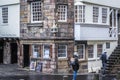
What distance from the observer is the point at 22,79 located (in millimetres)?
24422

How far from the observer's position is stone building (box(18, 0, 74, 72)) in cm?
3025

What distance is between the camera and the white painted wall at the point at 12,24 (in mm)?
34812

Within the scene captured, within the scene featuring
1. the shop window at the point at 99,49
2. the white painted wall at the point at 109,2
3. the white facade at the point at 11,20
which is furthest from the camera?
the white facade at the point at 11,20

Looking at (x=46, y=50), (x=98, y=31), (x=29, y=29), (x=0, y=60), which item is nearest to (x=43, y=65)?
(x=46, y=50)

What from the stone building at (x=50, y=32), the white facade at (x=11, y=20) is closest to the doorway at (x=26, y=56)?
the stone building at (x=50, y=32)

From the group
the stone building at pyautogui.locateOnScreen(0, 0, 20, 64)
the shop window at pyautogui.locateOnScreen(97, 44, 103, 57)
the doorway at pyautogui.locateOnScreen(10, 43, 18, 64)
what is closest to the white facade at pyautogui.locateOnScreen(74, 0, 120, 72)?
the shop window at pyautogui.locateOnScreen(97, 44, 103, 57)

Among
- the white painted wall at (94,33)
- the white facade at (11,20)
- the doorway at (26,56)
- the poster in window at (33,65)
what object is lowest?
the poster in window at (33,65)

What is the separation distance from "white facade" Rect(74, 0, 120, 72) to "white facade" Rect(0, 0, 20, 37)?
21.9 ft

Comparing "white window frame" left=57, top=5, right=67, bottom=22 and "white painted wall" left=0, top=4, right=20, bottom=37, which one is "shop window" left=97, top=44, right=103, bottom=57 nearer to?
"white window frame" left=57, top=5, right=67, bottom=22

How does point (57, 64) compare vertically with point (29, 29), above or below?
below

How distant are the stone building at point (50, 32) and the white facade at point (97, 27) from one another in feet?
2.78

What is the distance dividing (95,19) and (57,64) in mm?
5845

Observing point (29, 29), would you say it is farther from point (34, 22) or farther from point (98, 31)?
point (98, 31)

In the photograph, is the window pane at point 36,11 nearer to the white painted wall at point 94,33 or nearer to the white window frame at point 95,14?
the white painted wall at point 94,33
